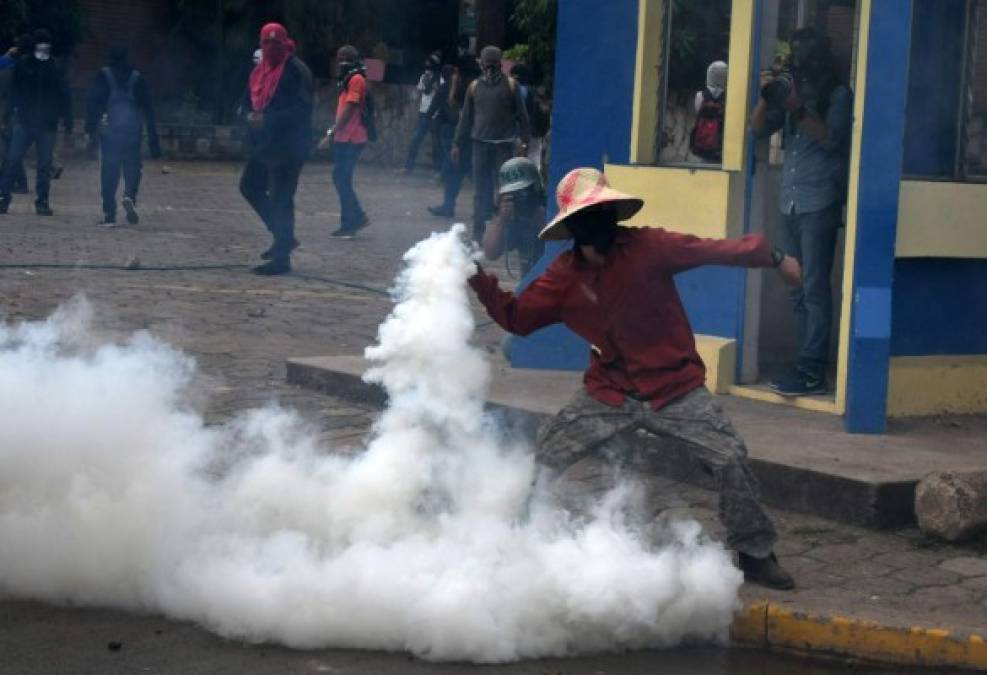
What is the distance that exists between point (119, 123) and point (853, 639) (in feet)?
40.9

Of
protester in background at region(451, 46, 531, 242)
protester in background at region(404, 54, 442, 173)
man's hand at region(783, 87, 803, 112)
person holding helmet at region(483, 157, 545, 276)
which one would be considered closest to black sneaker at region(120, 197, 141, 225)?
protester in background at region(451, 46, 531, 242)

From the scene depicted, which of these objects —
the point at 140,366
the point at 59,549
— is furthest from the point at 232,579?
the point at 140,366

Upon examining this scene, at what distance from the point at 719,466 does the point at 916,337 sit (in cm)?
285

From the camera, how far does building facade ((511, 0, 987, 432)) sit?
7.25m

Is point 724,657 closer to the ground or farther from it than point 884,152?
closer to the ground

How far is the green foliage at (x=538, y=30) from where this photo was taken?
51.0 ft

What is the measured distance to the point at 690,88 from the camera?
866 cm

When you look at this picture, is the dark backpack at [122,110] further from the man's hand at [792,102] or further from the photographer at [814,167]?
A: the man's hand at [792,102]

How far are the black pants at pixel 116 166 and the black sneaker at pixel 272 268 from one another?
3603mm

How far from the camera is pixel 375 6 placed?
8.01 metres

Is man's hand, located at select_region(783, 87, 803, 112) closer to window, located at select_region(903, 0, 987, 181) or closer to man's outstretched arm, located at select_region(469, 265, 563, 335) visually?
window, located at select_region(903, 0, 987, 181)

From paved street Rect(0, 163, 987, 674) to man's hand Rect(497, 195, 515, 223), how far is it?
1226mm

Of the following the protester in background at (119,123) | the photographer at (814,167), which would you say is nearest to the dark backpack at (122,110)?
the protester in background at (119,123)

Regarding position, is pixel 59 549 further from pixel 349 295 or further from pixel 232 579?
pixel 349 295
